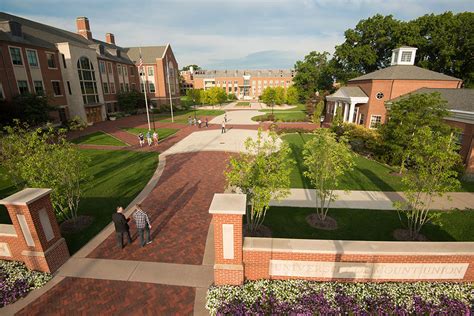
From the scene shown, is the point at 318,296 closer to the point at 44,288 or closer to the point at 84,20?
the point at 44,288

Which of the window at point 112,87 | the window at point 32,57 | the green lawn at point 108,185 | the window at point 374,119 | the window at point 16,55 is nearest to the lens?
the green lawn at point 108,185

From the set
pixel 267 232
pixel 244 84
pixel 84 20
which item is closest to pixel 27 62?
pixel 84 20

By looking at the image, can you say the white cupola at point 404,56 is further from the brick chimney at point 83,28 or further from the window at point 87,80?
the brick chimney at point 83,28

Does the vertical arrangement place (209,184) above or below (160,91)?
below

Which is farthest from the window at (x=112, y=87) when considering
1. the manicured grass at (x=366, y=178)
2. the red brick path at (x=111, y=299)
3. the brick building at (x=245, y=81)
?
the brick building at (x=245, y=81)

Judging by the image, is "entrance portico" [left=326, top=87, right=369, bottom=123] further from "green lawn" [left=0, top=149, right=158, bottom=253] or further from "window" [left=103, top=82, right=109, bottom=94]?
"window" [left=103, top=82, right=109, bottom=94]

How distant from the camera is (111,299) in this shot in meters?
6.50

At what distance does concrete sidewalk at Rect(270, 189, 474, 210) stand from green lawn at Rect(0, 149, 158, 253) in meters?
7.91

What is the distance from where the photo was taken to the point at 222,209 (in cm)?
604

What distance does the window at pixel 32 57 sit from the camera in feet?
95.7

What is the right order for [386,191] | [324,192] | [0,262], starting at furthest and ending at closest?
[386,191], [324,192], [0,262]

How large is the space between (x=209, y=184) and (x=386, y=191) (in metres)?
10.3

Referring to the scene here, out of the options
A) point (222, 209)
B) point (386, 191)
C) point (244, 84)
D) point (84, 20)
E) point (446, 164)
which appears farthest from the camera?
point (244, 84)

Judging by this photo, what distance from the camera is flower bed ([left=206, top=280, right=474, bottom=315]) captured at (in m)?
5.84
